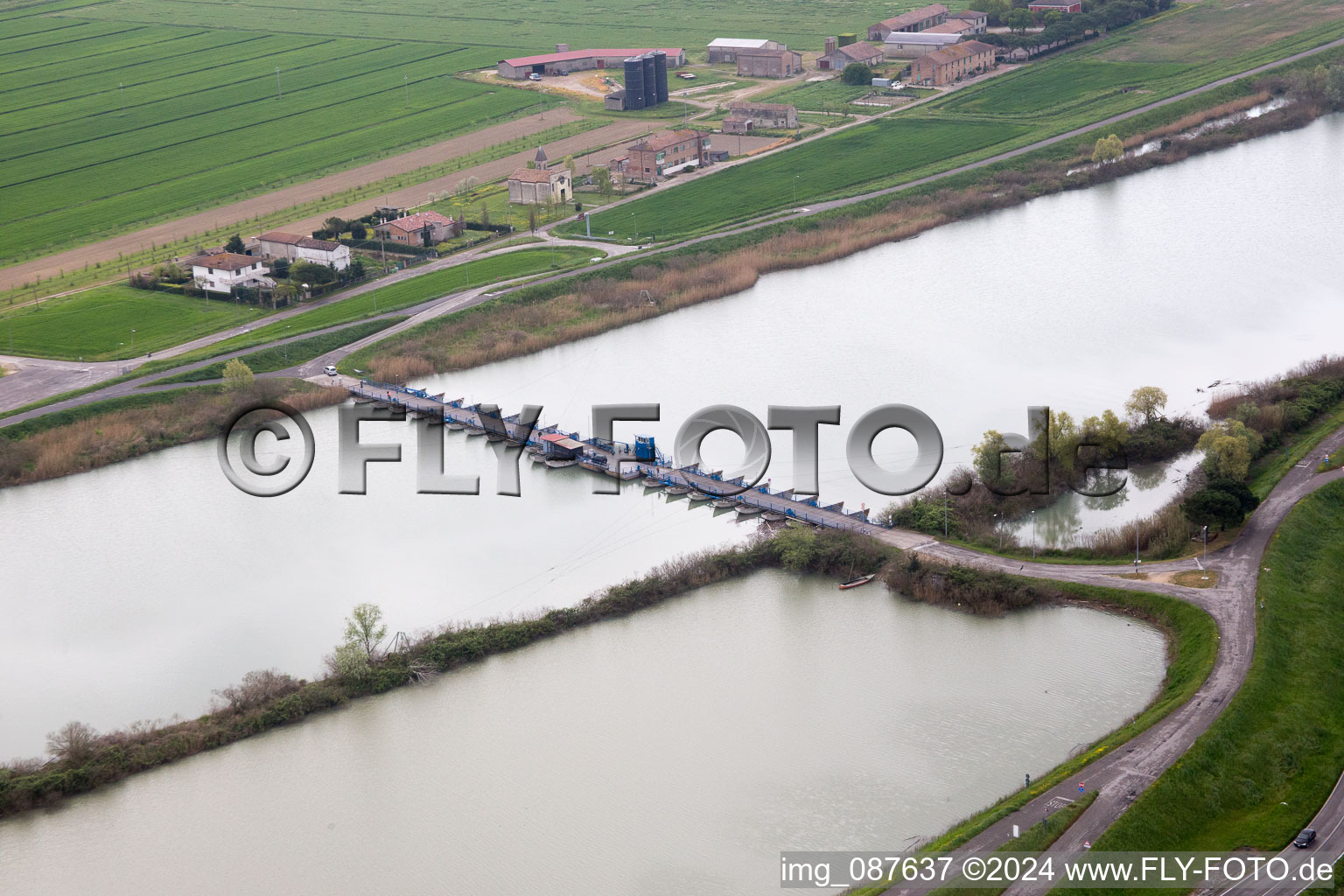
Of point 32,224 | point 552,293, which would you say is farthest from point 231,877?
point 32,224

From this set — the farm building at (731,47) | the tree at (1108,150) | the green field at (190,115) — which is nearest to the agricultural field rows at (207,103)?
the green field at (190,115)

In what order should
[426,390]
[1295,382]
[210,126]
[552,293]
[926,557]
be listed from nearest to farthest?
[926,557] < [1295,382] < [426,390] < [552,293] < [210,126]

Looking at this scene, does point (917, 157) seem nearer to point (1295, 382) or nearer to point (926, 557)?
point (1295, 382)

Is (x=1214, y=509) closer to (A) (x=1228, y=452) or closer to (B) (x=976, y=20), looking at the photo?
(A) (x=1228, y=452)

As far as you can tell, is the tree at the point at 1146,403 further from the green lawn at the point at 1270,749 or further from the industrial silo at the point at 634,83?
the industrial silo at the point at 634,83

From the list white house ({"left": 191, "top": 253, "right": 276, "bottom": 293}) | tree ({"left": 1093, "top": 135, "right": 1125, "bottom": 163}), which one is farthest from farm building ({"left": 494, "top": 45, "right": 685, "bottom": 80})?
white house ({"left": 191, "top": 253, "right": 276, "bottom": 293})

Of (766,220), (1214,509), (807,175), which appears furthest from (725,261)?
(1214,509)

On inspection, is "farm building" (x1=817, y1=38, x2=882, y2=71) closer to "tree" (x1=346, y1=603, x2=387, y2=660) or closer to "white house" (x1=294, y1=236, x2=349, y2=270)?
"white house" (x1=294, y1=236, x2=349, y2=270)
